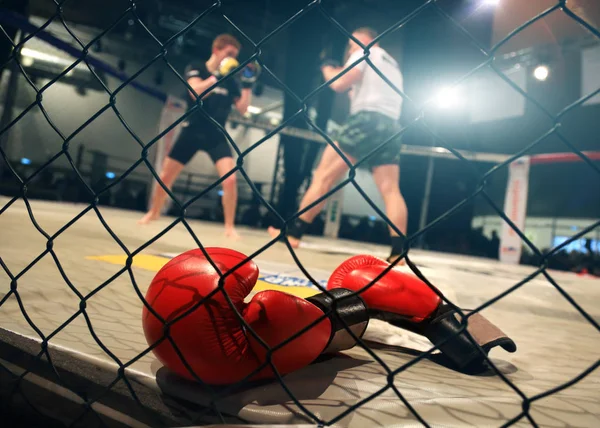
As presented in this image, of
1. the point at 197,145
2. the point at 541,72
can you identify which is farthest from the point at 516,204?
the point at 197,145

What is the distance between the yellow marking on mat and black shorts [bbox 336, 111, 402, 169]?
120cm

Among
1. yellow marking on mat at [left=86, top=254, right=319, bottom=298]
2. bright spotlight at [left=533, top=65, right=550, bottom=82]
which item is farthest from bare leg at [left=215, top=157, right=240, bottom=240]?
bright spotlight at [left=533, top=65, right=550, bottom=82]

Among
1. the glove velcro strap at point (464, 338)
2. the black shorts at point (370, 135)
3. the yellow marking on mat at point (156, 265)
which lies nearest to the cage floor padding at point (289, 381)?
the glove velcro strap at point (464, 338)

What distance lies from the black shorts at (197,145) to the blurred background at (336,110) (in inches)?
110

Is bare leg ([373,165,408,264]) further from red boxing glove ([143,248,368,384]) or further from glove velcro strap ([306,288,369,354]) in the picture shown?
red boxing glove ([143,248,368,384])

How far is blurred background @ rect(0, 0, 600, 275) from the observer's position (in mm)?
5594

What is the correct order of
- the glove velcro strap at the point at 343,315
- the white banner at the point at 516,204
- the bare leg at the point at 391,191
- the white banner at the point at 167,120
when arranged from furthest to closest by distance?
1. the white banner at the point at 167,120
2. the white banner at the point at 516,204
3. the bare leg at the point at 391,191
4. the glove velcro strap at the point at 343,315

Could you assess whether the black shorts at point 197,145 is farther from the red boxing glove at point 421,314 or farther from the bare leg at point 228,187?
the red boxing glove at point 421,314

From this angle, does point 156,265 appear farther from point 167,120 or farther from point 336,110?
point 336,110

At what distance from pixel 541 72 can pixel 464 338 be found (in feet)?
19.9

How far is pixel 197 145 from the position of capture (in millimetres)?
2922

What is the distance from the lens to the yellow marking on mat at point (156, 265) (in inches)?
54.1

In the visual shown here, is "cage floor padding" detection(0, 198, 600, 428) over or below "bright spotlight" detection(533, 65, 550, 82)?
below

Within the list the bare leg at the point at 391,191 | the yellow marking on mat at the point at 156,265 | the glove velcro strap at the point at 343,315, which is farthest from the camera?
the bare leg at the point at 391,191
